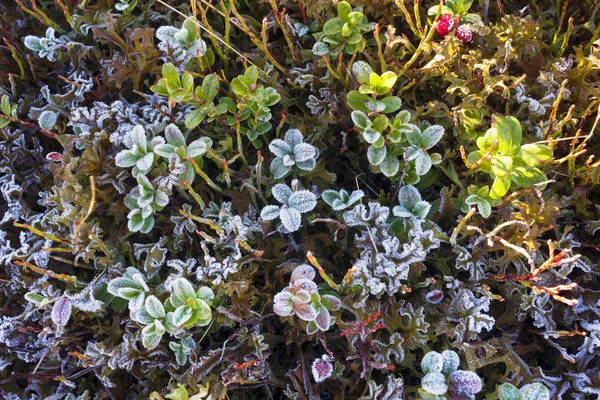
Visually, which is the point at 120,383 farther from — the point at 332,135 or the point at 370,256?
the point at 332,135

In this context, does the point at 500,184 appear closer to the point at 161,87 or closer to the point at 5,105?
the point at 161,87

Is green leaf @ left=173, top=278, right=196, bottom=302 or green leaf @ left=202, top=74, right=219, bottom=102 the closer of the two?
green leaf @ left=173, top=278, right=196, bottom=302

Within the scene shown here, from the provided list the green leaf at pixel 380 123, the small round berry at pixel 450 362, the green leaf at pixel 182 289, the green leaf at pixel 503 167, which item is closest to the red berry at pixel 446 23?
the green leaf at pixel 380 123

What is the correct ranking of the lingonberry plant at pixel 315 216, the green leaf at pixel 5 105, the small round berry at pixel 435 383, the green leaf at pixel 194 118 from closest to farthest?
1. the small round berry at pixel 435 383
2. the lingonberry plant at pixel 315 216
3. the green leaf at pixel 194 118
4. the green leaf at pixel 5 105

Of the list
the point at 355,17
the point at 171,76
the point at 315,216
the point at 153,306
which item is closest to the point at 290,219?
the point at 315,216

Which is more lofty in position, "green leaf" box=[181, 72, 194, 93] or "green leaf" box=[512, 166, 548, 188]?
"green leaf" box=[181, 72, 194, 93]

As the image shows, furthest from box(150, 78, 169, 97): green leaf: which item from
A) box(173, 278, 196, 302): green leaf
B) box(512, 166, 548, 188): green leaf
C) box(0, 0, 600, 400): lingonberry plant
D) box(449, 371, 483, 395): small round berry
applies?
box(449, 371, 483, 395): small round berry

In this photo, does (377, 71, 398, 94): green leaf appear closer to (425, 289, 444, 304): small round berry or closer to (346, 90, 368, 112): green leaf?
(346, 90, 368, 112): green leaf

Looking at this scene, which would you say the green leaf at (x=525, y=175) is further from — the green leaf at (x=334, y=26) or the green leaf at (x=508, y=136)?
the green leaf at (x=334, y=26)
